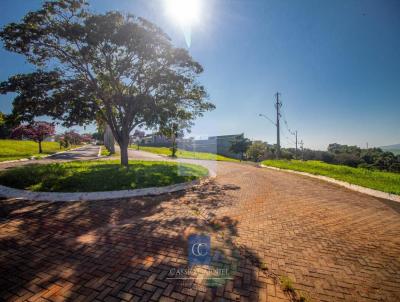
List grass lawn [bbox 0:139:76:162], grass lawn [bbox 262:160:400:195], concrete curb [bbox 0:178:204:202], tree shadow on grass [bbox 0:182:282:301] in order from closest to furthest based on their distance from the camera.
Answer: tree shadow on grass [bbox 0:182:282:301] → concrete curb [bbox 0:178:204:202] → grass lawn [bbox 262:160:400:195] → grass lawn [bbox 0:139:76:162]

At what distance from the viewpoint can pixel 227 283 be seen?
11.0 ft

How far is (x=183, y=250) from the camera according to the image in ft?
14.3

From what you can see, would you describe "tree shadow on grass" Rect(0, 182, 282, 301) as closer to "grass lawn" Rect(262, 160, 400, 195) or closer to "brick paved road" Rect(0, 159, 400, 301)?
"brick paved road" Rect(0, 159, 400, 301)

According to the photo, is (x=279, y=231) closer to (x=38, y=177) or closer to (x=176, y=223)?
(x=176, y=223)

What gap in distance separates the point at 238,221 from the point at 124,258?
3537 millimetres

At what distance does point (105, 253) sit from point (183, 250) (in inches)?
64.2

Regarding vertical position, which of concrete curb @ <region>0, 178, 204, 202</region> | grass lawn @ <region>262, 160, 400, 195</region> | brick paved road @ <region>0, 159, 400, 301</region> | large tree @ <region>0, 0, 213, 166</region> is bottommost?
brick paved road @ <region>0, 159, 400, 301</region>

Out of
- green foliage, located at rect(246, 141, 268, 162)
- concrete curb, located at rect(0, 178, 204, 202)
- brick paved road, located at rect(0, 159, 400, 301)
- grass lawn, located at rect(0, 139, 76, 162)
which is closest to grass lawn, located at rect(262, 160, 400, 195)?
brick paved road, located at rect(0, 159, 400, 301)

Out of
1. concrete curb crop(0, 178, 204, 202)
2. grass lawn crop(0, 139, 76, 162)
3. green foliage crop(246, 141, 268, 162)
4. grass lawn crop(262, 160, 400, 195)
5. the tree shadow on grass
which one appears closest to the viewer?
the tree shadow on grass

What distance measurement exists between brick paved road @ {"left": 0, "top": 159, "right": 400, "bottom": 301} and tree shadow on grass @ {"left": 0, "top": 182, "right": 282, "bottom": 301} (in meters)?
0.02

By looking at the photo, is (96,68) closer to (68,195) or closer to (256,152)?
(68,195)

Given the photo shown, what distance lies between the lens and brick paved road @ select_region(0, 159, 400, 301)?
126 inches

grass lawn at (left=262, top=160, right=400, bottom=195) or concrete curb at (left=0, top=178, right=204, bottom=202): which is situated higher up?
grass lawn at (left=262, top=160, right=400, bottom=195)

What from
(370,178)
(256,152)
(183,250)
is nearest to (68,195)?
(183,250)
